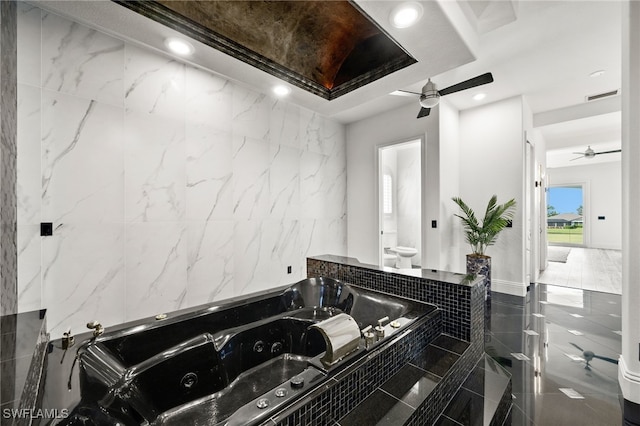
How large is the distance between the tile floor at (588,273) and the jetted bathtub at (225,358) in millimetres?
4200

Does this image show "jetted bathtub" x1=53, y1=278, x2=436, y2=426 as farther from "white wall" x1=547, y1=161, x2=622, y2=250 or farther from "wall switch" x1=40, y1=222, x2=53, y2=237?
"white wall" x1=547, y1=161, x2=622, y2=250

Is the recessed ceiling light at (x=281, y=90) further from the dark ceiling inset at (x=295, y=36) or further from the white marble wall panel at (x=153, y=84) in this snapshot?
the white marble wall panel at (x=153, y=84)

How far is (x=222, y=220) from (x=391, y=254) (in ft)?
12.5

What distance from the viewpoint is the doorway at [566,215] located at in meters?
8.76

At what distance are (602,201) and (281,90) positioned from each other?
414 inches

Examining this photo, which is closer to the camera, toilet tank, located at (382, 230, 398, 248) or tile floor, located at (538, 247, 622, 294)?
tile floor, located at (538, 247, 622, 294)

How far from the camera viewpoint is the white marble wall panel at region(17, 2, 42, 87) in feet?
6.19

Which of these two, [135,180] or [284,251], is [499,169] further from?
[135,180]

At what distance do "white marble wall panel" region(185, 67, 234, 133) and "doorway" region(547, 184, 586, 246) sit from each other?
33.2 feet

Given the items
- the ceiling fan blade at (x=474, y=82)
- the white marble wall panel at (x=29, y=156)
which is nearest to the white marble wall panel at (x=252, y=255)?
the white marble wall panel at (x=29, y=156)

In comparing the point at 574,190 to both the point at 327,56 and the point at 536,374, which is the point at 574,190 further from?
the point at 327,56

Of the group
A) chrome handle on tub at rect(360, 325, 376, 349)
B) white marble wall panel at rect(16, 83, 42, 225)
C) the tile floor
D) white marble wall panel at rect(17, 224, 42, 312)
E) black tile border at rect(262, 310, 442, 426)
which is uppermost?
white marble wall panel at rect(16, 83, 42, 225)

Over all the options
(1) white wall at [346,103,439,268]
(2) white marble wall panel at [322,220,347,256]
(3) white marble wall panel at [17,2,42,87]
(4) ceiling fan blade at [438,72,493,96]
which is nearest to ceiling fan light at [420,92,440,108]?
(4) ceiling fan blade at [438,72,493,96]

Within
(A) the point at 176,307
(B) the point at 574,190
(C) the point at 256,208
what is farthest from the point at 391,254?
(B) the point at 574,190
